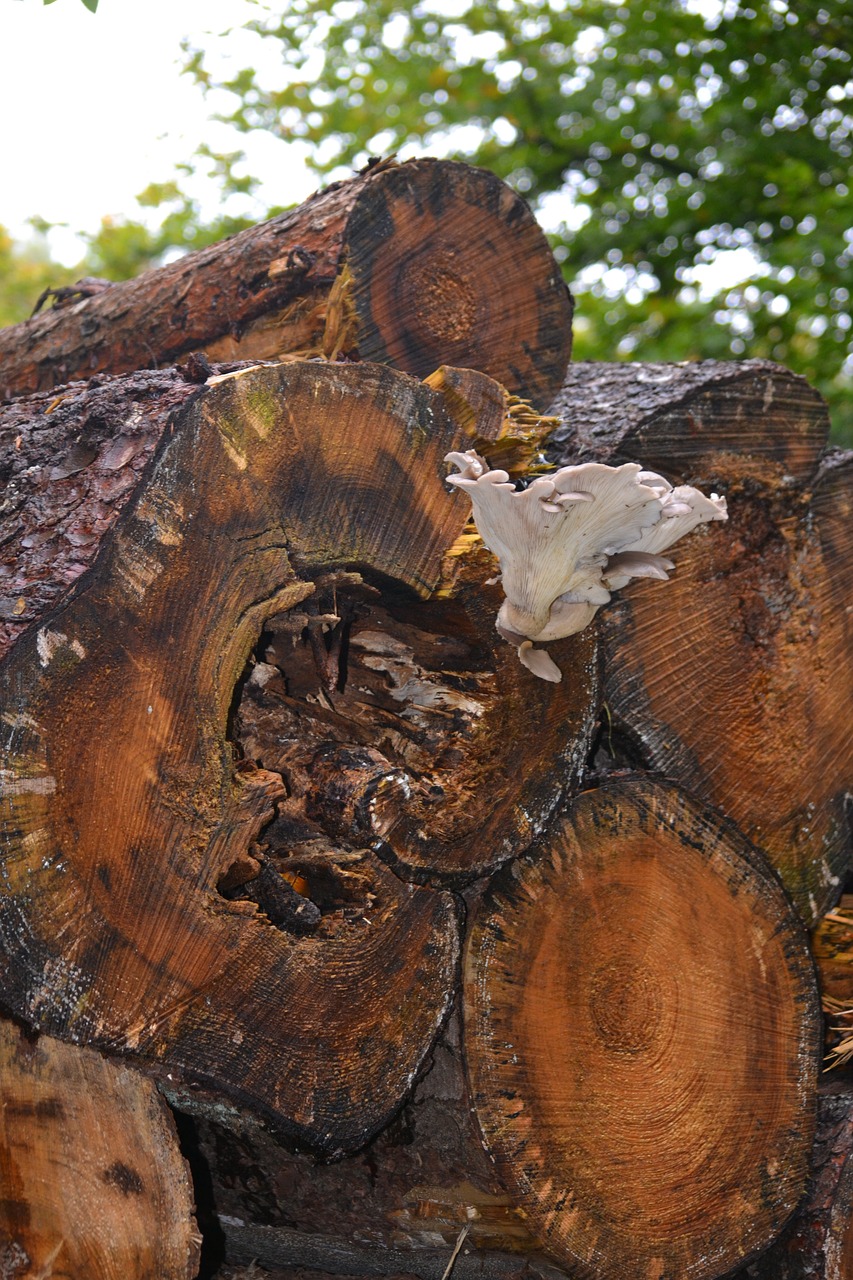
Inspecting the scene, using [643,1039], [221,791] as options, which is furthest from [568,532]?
[643,1039]

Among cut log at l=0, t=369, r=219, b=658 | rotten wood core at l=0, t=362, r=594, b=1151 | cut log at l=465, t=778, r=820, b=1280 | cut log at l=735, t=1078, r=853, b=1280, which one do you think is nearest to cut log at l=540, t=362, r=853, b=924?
cut log at l=465, t=778, r=820, b=1280

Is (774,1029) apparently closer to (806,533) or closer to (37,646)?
(806,533)

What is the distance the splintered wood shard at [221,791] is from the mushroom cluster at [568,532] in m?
0.20

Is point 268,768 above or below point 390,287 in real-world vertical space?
below

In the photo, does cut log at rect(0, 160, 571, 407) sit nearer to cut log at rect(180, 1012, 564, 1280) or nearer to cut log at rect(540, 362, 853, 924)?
cut log at rect(540, 362, 853, 924)

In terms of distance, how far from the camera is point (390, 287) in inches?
90.5

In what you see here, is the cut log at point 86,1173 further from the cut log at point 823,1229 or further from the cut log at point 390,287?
the cut log at point 390,287

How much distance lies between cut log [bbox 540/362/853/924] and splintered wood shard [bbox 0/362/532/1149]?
1.94 feet

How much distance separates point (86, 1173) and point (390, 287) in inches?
73.9

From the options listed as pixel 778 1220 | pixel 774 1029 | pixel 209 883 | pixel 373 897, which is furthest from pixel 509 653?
pixel 778 1220

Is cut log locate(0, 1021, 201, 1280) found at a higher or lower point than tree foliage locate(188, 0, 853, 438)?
lower

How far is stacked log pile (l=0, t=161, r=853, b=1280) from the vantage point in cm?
154

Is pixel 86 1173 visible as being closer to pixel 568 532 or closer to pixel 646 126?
pixel 568 532

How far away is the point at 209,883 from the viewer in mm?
1592
